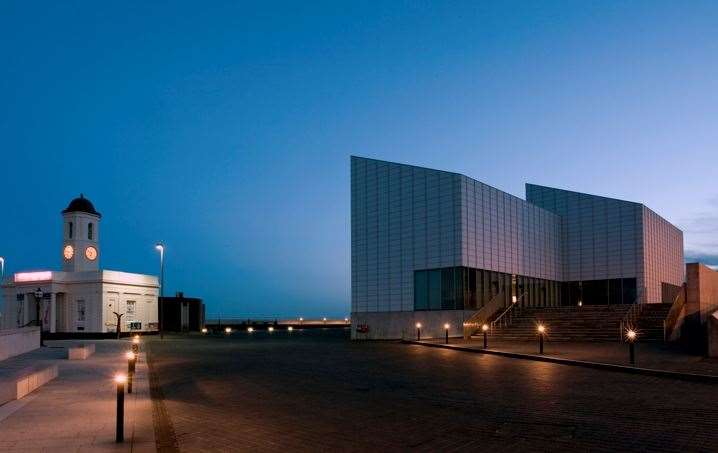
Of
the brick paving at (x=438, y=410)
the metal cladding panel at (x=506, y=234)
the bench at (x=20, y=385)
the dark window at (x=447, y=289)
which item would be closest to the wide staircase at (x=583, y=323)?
the dark window at (x=447, y=289)

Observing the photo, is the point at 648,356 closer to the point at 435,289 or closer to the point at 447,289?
the point at 447,289

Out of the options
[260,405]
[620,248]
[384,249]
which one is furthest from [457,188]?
[260,405]

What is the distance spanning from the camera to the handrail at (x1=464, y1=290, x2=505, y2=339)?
1390 inches

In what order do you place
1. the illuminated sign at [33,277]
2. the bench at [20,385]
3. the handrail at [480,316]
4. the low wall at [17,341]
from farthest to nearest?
1. the illuminated sign at [33,277]
2. the handrail at [480,316]
3. the low wall at [17,341]
4. the bench at [20,385]

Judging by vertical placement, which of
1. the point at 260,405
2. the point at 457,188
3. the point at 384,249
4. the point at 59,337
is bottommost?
the point at 59,337

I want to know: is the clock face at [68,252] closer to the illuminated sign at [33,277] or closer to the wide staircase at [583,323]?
the illuminated sign at [33,277]

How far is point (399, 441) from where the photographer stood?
8992 mm

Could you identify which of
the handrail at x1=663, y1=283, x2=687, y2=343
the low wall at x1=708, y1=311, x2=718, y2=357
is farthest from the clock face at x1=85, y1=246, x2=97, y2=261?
the low wall at x1=708, y1=311, x2=718, y2=357

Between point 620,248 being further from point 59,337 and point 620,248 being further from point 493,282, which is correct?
point 59,337

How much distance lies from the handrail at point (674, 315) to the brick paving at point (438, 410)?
11.5 meters

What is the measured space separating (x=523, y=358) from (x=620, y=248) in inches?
1398

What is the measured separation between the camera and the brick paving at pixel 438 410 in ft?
29.3

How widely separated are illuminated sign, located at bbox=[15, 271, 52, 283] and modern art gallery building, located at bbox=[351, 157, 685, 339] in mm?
28802

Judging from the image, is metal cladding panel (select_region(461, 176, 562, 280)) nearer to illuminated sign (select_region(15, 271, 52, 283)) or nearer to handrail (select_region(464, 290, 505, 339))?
handrail (select_region(464, 290, 505, 339))
